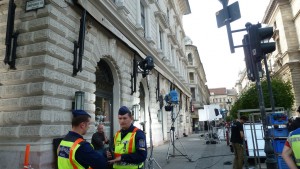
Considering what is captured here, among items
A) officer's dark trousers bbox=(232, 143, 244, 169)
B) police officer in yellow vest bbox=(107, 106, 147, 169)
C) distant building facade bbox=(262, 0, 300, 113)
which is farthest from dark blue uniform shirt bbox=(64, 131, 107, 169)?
distant building facade bbox=(262, 0, 300, 113)

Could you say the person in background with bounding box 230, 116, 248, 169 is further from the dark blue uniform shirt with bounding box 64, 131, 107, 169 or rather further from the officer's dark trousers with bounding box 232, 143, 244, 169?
the dark blue uniform shirt with bounding box 64, 131, 107, 169

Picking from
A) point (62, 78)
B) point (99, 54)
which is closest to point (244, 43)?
point (62, 78)

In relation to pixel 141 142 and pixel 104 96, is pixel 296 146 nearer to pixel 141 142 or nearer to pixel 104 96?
pixel 141 142

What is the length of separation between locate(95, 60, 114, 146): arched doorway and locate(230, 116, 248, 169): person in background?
5.16m

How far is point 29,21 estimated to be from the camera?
666 centimetres

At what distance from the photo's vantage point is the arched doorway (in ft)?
32.4

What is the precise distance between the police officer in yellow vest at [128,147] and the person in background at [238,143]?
5530 millimetres

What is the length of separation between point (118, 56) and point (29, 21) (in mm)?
4624

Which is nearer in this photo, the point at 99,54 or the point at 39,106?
the point at 39,106

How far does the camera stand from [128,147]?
321cm

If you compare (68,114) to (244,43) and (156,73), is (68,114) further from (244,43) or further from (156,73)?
(156,73)

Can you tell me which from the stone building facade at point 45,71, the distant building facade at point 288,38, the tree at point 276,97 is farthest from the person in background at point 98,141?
the distant building facade at point 288,38

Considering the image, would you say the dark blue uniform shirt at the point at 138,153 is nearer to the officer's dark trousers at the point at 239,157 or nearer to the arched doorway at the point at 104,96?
the officer's dark trousers at the point at 239,157

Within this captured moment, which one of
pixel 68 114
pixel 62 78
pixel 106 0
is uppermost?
pixel 106 0
